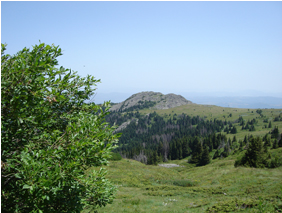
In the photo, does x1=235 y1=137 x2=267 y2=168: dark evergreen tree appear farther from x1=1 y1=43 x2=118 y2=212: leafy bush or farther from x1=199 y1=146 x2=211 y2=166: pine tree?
x1=199 y1=146 x2=211 y2=166: pine tree

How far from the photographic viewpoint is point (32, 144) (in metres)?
7.50

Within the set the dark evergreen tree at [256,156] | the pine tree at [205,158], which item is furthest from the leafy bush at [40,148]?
the pine tree at [205,158]

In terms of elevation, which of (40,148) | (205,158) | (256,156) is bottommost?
(205,158)

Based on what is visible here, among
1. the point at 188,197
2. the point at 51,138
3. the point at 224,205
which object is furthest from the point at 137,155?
the point at 51,138

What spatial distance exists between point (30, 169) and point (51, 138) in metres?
2.10

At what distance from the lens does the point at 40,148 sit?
26.4 feet

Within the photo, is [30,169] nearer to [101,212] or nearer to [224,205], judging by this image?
[101,212]

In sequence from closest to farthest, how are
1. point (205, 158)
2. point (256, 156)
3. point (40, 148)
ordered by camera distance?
point (40, 148) → point (256, 156) → point (205, 158)

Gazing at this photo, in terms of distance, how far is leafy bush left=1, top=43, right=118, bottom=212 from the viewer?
655 centimetres

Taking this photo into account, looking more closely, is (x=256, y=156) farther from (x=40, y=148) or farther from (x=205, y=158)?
(x=205, y=158)

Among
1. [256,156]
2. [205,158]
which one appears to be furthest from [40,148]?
[205,158]

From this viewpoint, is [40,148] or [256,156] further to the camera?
[256,156]

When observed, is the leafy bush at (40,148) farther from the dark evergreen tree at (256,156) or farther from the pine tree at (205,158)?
the pine tree at (205,158)

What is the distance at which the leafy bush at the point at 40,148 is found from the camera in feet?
21.5
